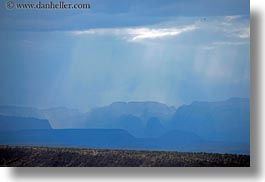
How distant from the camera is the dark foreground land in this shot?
7.97ft

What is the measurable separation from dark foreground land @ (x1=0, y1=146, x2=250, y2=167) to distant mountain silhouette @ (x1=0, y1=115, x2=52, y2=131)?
0.36 ft

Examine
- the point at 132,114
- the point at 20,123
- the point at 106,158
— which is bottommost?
the point at 106,158

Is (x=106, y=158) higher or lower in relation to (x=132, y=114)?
lower

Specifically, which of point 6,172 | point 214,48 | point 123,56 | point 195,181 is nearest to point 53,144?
point 6,172

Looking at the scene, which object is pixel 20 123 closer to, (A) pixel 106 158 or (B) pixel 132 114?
(A) pixel 106 158

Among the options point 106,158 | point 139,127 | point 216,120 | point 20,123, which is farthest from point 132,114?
point 20,123

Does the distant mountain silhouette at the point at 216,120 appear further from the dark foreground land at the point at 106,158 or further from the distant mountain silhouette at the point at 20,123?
the distant mountain silhouette at the point at 20,123

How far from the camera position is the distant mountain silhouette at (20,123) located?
7.91 feet

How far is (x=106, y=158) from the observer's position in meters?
2.44

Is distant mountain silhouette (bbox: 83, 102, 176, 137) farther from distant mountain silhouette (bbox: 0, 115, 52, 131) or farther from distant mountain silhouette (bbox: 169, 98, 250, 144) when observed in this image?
distant mountain silhouette (bbox: 0, 115, 52, 131)

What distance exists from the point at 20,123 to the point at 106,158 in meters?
0.50

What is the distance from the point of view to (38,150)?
244cm

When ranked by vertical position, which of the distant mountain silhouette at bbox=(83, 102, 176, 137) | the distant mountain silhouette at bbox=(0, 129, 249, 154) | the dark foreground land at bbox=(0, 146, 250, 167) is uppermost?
the distant mountain silhouette at bbox=(83, 102, 176, 137)

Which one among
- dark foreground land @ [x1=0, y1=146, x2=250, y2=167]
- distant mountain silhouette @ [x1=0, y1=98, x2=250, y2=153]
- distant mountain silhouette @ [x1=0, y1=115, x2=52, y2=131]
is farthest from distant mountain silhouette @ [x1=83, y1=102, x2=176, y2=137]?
distant mountain silhouette @ [x1=0, y1=115, x2=52, y2=131]
